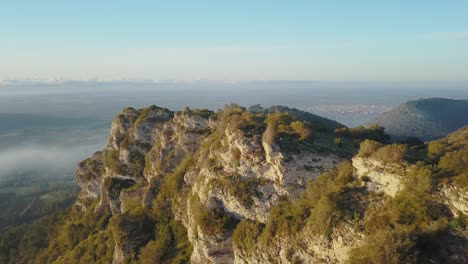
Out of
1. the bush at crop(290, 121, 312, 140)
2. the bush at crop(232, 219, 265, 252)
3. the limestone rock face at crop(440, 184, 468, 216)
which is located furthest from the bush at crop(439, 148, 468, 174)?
the bush at crop(232, 219, 265, 252)

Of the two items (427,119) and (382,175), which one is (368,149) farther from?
(427,119)

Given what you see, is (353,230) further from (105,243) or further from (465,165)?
(105,243)

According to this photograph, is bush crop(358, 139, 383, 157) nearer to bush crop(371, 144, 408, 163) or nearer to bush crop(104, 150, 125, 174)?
bush crop(371, 144, 408, 163)

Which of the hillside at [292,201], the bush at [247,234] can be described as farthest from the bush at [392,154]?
the bush at [247,234]

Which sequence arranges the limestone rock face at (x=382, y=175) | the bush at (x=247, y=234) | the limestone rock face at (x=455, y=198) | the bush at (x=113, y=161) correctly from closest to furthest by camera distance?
the limestone rock face at (x=455, y=198), the limestone rock face at (x=382, y=175), the bush at (x=247, y=234), the bush at (x=113, y=161)

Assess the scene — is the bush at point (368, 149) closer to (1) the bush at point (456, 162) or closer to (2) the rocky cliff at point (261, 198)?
(2) the rocky cliff at point (261, 198)

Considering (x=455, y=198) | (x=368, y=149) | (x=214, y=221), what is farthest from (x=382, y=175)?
(x=214, y=221)

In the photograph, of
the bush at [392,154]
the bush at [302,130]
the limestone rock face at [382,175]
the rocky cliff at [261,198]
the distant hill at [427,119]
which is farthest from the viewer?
the distant hill at [427,119]
